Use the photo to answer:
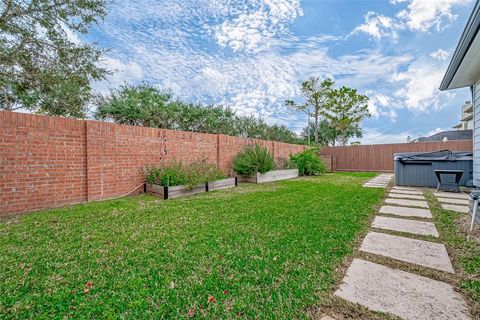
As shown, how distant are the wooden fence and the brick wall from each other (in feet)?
37.0

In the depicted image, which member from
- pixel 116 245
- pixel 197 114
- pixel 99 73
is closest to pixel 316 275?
pixel 116 245

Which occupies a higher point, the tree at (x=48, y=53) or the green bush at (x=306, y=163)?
the tree at (x=48, y=53)

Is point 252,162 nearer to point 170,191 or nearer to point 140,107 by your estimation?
point 170,191

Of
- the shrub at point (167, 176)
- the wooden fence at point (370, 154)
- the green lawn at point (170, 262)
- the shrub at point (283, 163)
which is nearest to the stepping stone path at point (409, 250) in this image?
the green lawn at point (170, 262)

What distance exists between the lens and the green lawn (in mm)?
1266

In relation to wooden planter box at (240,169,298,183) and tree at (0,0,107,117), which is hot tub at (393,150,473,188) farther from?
tree at (0,0,107,117)

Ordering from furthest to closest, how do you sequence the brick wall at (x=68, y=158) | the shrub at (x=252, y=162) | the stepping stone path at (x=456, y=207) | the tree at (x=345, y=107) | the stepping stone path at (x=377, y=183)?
the tree at (x=345, y=107) < the shrub at (x=252, y=162) < the stepping stone path at (x=377, y=183) < the stepping stone path at (x=456, y=207) < the brick wall at (x=68, y=158)

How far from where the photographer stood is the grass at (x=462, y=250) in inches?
56.3

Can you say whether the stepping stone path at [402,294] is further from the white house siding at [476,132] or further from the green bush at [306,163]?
the green bush at [306,163]

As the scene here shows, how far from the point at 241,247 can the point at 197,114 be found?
8779 mm

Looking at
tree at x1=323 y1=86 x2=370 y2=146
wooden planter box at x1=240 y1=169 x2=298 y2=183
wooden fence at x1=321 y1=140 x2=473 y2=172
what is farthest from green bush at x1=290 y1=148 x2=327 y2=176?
tree at x1=323 y1=86 x2=370 y2=146

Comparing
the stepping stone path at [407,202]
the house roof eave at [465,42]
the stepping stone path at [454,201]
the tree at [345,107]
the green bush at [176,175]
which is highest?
the tree at [345,107]

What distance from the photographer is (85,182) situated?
4.07 metres

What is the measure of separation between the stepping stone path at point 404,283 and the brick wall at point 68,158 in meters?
4.46
